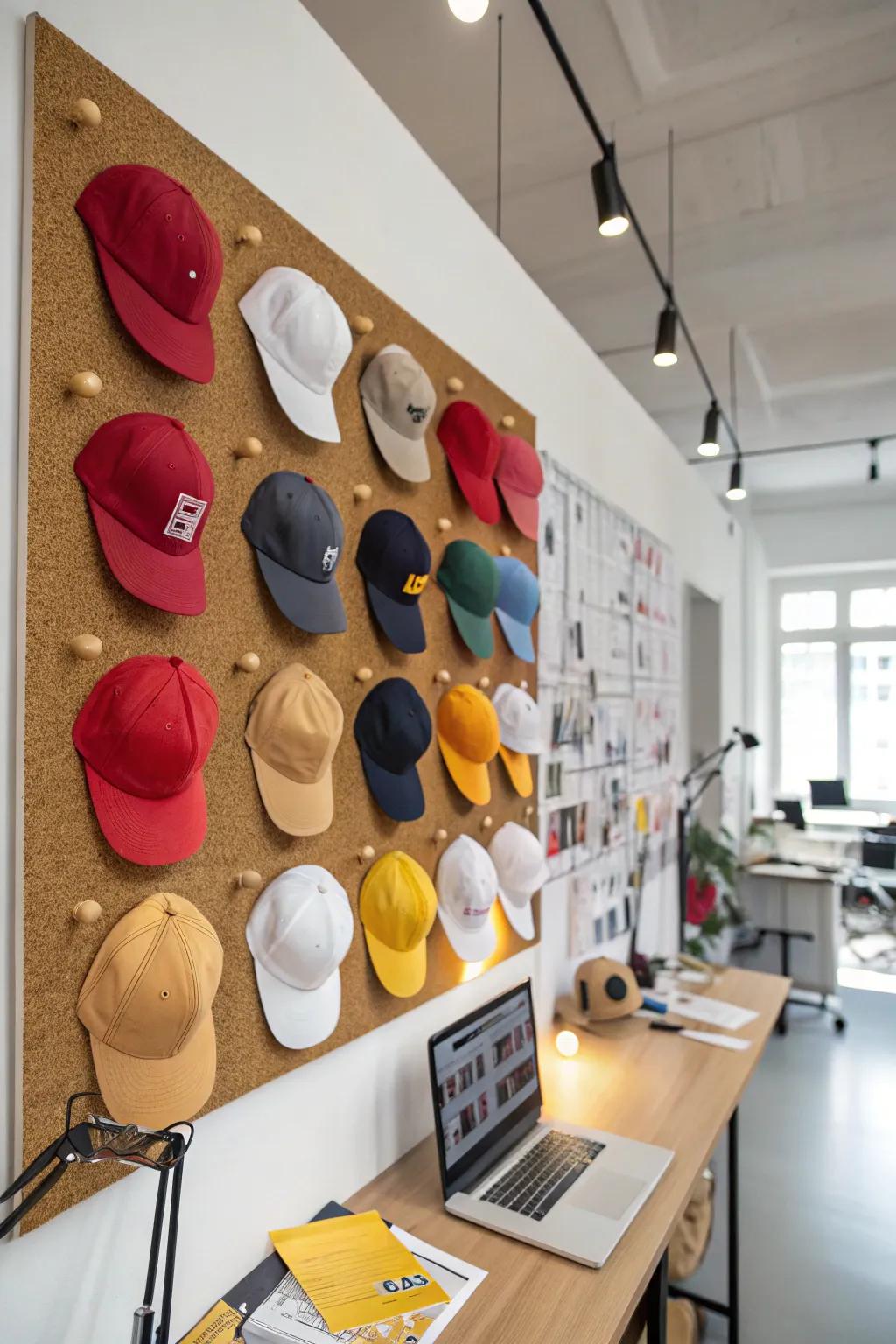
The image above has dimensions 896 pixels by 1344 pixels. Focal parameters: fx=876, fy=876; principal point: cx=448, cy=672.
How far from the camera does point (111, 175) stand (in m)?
0.88

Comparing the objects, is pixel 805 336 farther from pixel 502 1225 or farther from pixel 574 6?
pixel 502 1225

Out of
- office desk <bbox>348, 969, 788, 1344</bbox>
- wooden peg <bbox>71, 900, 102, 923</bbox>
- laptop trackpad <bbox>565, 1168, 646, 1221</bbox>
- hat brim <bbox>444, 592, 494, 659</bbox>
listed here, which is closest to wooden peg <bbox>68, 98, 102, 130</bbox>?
wooden peg <bbox>71, 900, 102, 923</bbox>

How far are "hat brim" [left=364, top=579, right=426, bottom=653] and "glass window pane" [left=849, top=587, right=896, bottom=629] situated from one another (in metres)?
6.76

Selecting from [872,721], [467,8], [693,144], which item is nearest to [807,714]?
[872,721]

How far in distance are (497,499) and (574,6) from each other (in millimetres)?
1320

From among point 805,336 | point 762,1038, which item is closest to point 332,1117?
point 762,1038

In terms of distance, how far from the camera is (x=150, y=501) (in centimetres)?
89

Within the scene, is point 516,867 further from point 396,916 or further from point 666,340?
point 666,340

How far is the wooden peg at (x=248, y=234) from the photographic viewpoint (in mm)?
1086

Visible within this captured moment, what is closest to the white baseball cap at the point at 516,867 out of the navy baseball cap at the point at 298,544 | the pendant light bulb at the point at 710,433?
the navy baseball cap at the point at 298,544

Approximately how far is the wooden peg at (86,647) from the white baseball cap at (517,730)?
3.20 ft

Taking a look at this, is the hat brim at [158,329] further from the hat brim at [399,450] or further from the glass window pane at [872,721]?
the glass window pane at [872,721]

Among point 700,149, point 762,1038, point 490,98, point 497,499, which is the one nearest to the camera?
point 497,499

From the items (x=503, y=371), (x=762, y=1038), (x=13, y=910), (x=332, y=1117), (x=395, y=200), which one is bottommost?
(x=762, y=1038)
